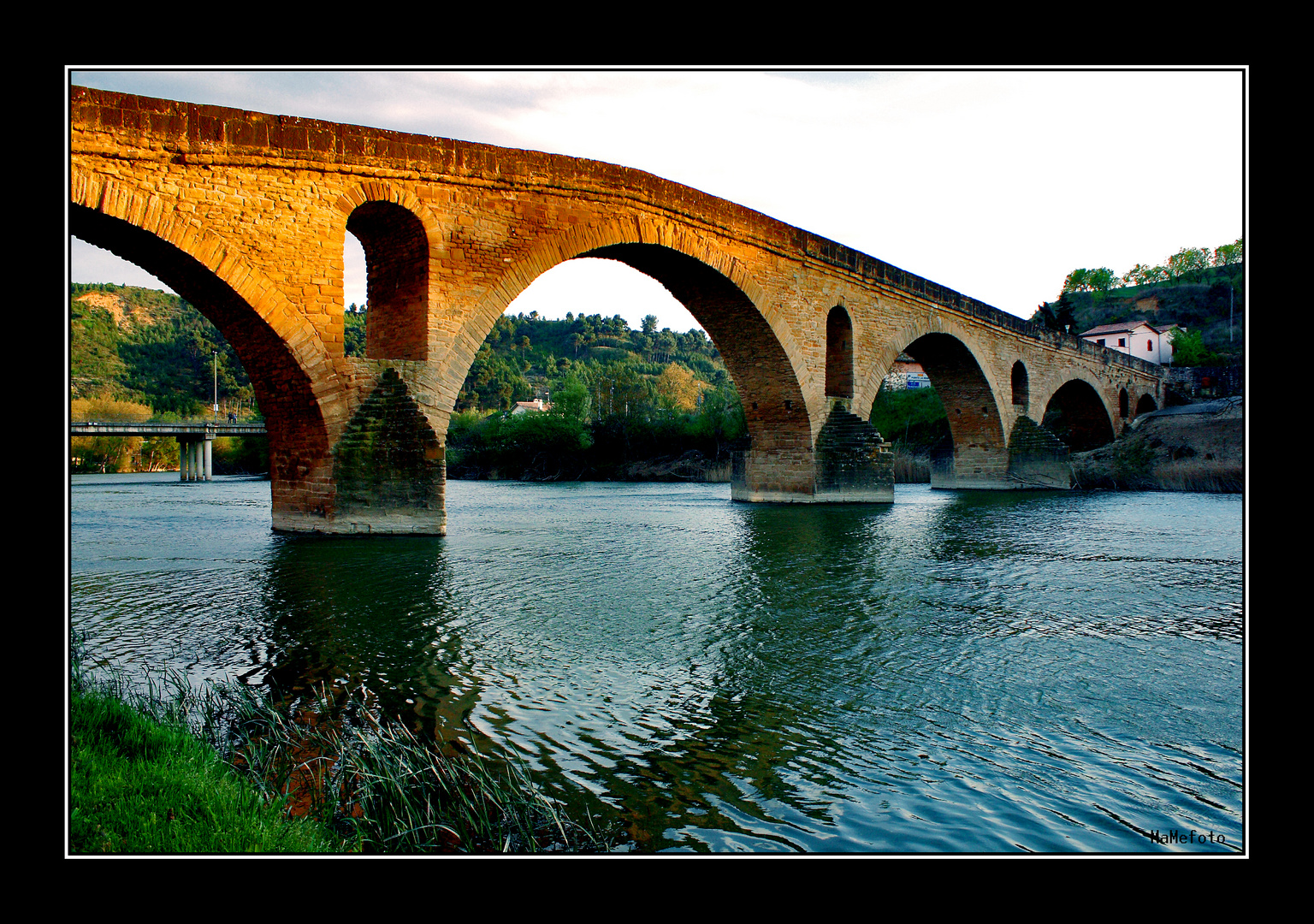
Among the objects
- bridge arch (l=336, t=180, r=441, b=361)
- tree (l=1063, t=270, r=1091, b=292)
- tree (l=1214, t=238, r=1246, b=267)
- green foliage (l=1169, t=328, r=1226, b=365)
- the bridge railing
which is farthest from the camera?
tree (l=1063, t=270, r=1091, b=292)

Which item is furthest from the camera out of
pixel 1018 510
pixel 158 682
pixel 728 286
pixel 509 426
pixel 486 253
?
pixel 509 426

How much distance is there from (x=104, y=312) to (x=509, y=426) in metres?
27.6

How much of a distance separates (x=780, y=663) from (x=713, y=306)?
44.5 ft

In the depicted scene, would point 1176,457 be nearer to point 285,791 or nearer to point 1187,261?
point 285,791

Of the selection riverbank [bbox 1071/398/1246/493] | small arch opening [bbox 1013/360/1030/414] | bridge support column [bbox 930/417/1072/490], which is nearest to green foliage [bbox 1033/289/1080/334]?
small arch opening [bbox 1013/360/1030/414]

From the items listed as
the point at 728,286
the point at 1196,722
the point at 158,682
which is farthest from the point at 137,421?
the point at 1196,722

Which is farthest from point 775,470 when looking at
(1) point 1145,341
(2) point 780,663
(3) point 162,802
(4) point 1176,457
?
(1) point 1145,341

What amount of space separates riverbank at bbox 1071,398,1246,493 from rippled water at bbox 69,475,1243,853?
15.8 metres

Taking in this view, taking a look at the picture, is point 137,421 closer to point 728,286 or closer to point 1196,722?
point 728,286

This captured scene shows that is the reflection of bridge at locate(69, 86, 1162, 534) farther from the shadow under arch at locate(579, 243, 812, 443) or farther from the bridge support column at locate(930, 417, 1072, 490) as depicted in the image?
the bridge support column at locate(930, 417, 1072, 490)

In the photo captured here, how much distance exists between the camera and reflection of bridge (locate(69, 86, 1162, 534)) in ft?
30.8
